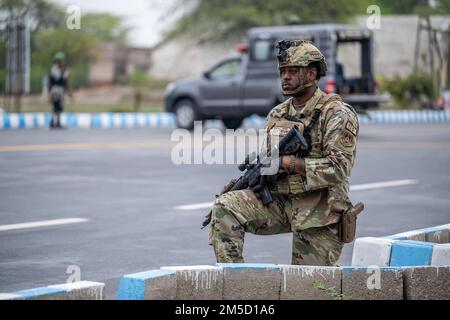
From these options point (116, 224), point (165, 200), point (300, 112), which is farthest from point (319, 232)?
point (165, 200)

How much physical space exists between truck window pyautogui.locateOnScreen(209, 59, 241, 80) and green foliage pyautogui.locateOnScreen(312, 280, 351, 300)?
61.8 ft

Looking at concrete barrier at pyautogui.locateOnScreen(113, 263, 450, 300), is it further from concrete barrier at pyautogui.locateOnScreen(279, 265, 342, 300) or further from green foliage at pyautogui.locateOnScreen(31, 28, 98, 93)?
green foliage at pyautogui.locateOnScreen(31, 28, 98, 93)

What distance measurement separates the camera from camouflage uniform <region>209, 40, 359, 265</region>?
17.9ft

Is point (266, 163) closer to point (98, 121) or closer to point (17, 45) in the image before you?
point (98, 121)

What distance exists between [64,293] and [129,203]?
258 inches

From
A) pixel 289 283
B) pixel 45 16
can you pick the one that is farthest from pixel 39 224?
pixel 45 16

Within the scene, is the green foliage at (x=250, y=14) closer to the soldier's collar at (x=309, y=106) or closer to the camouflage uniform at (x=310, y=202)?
the soldier's collar at (x=309, y=106)

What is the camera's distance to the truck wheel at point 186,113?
79.5ft

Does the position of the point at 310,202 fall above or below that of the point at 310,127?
below

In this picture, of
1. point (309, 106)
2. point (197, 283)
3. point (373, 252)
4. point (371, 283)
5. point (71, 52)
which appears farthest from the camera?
point (71, 52)

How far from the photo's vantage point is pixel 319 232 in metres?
5.64

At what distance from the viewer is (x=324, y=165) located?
17.9 feet
